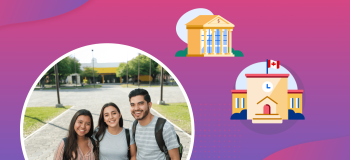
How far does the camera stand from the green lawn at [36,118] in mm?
7680

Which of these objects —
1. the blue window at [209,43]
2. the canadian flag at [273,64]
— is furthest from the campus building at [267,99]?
the blue window at [209,43]

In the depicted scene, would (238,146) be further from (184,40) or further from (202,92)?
(184,40)

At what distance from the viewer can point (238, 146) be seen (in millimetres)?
3709

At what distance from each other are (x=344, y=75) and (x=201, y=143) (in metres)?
2.64

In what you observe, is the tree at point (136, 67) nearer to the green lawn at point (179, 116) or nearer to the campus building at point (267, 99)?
the green lawn at point (179, 116)

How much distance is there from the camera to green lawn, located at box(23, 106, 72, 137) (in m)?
7.68

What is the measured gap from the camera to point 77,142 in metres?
3.03

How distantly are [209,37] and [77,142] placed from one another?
248cm

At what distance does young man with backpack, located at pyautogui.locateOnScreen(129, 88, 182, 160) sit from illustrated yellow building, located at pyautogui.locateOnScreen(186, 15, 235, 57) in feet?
3.93

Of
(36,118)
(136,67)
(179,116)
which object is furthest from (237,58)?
(136,67)

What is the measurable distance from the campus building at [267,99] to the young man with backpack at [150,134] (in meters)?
1.30

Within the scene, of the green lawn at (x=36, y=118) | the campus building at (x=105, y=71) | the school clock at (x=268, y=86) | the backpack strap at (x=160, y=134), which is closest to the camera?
the backpack strap at (x=160, y=134)

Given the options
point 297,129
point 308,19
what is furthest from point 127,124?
point 308,19

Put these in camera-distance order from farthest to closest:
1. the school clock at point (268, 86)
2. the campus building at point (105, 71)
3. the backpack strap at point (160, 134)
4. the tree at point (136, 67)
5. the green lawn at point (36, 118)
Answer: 1. the campus building at point (105, 71)
2. the tree at point (136, 67)
3. the green lawn at point (36, 118)
4. the school clock at point (268, 86)
5. the backpack strap at point (160, 134)
